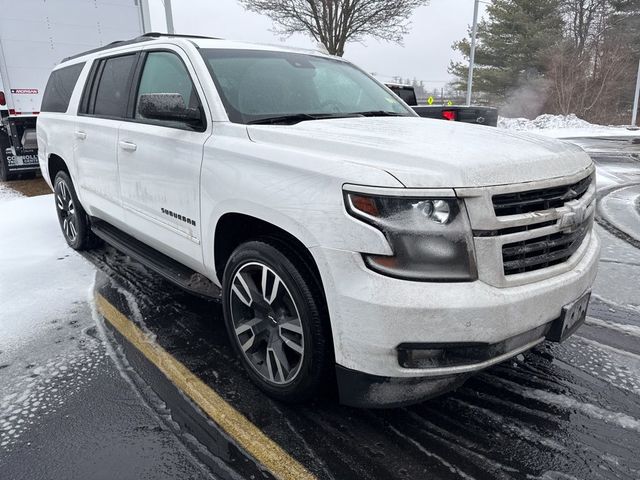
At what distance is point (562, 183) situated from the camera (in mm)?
2299

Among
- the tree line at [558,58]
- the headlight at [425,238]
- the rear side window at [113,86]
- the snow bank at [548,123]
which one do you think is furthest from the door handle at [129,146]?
the tree line at [558,58]

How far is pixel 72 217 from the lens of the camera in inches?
211

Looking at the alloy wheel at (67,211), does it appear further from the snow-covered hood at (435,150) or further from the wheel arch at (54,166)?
the snow-covered hood at (435,150)

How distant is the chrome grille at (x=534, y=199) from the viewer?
209 centimetres

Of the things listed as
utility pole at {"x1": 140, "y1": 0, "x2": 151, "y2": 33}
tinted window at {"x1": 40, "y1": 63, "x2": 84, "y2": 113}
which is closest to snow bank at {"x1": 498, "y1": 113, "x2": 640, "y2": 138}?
utility pole at {"x1": 140, "y1": 0, "x2": 151, "y2": 33}

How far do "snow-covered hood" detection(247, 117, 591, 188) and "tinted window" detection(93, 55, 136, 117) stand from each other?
1810mm

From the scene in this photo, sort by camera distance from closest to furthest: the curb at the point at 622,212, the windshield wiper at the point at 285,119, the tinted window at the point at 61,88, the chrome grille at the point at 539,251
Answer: the chrome grille at the point at 539,251 → the windshield wiper at the point at 285,119 → the tinted window at the point at 61,88 → the curb at the point at 622,212

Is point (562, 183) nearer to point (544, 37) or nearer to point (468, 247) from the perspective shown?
point (468, 247)

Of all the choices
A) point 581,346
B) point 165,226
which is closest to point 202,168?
point 165,226

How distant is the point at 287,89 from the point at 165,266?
4.98 ft

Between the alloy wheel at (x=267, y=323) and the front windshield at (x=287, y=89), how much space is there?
97cm

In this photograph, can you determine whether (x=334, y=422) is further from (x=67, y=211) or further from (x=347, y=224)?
(x=67, y=211)

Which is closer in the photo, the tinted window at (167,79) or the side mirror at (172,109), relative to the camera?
the side mirror at (172,109)

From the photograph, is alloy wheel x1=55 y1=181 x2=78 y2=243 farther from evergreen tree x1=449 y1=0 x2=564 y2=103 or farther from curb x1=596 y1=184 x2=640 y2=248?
evergreen tree x1=449 y1=0 x2=564 y2=103
